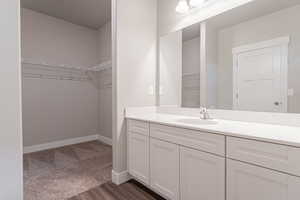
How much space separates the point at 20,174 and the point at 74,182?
1247 millimetres

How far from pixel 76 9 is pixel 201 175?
3299mm

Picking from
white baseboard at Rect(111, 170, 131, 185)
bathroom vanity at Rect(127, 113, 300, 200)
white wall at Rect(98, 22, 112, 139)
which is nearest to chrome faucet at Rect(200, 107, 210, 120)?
bathroom vanity at Rect(127, 113, 300, 200)

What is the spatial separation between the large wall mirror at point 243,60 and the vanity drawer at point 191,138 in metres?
0.62

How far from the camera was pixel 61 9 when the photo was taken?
9.52 ft

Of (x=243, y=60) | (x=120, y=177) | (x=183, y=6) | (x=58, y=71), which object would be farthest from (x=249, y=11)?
(x=58, y=71)

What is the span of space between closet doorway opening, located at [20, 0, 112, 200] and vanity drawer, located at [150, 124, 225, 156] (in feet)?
3.47

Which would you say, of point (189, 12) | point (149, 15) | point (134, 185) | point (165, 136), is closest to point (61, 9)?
point (149, 15)

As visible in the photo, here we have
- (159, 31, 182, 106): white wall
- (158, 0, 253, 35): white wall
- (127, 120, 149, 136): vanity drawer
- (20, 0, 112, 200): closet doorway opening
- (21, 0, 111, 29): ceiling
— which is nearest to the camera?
(158, 0, 253, 35): white wall

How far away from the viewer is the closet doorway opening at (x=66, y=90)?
2532mm

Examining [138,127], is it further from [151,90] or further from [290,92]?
[290,92]

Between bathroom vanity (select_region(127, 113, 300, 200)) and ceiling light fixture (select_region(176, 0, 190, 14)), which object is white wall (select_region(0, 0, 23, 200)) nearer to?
bathroom vanity (select_region(127, 113, 300, 200))

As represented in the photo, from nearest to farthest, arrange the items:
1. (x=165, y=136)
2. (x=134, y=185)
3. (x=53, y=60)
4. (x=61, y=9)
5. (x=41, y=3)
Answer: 1. (x=165, y=136)
2. (x=134, y=185)
3. (x=41, y=3)
4. (x=61, y=9)
5. (x=53, y=60)

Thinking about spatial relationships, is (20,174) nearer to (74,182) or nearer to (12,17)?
(12,17)

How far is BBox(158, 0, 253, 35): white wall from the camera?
1607 mm
